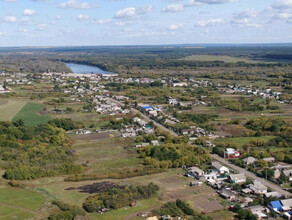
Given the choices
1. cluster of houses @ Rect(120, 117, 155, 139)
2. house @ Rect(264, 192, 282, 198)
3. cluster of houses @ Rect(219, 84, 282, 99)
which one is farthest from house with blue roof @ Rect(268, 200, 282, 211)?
cluster of houses @ Rect(219, 84, 282, 99)

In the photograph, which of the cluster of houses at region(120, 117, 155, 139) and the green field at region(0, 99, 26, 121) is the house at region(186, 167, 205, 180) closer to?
the cluster of houses at region(120, 117, 155, 139)

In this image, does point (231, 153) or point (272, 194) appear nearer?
point (272, 194)

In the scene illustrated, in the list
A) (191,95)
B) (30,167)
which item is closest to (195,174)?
(30,167)

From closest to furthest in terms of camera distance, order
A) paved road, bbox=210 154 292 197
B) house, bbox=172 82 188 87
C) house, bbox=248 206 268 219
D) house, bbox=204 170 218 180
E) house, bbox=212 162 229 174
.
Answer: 1. house, bbox=248 206 268 219
2. paved road, bbox=210 154 292 197
3. house, bbox=204 170 218 180
4. house, bbox=212 162 229 174
5. house, bbox=172 82 188 87

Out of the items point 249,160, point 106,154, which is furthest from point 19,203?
point 249,160

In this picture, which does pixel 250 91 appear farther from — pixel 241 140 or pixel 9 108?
pixel 9 108

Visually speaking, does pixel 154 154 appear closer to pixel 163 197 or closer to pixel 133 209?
pixel 163 197
